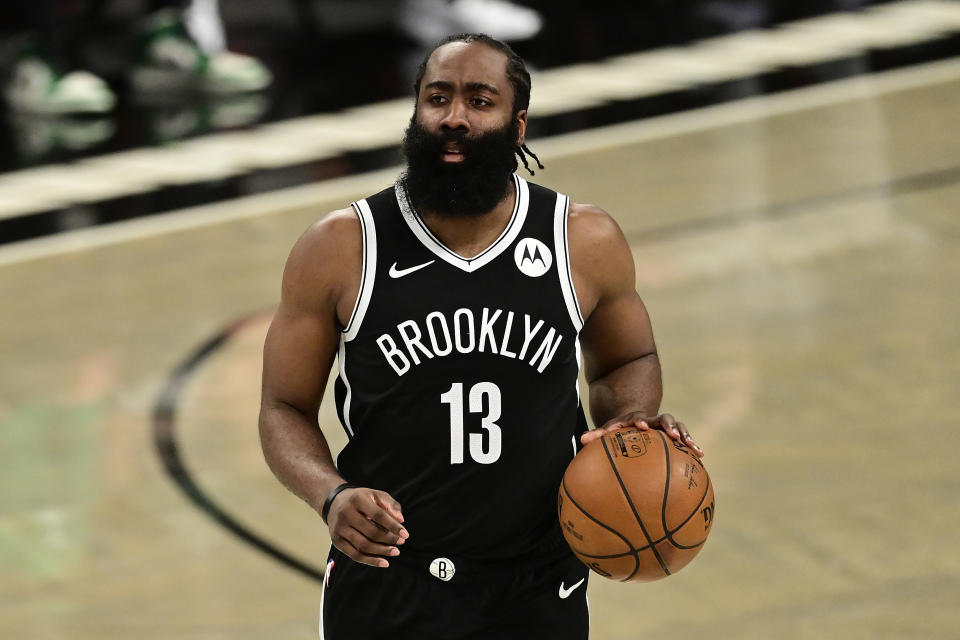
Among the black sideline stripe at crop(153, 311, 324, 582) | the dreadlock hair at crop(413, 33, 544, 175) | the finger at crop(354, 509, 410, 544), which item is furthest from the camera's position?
the black sideline stripe at crop(153, 311, 324, 582)

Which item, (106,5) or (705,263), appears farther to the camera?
(106,5)

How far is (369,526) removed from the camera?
2.75m

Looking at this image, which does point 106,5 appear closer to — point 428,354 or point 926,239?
point 926,239

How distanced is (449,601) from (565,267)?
685 mm

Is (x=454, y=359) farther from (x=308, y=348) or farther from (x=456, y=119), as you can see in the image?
(x=456, y=119)

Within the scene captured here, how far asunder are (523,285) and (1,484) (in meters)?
3.35

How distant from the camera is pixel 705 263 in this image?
7.68 m

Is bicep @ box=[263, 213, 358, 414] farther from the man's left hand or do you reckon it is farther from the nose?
the man's left hand

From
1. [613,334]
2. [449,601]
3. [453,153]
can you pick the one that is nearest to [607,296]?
[613,334]

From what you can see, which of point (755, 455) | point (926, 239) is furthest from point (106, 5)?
point (755, 455)

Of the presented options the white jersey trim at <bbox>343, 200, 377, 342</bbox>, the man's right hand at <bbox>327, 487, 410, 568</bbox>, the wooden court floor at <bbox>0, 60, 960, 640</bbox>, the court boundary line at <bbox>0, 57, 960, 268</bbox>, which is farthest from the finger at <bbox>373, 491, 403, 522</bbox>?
the court boundary line at <bbox>0, 57, 960, 268</bbox>

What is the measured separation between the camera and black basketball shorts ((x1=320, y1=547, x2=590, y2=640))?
309 centimetres

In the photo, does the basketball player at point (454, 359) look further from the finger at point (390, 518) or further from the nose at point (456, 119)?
the finger at point (390, 518)

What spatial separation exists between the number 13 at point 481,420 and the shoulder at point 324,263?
0.96 ft
